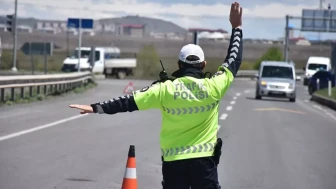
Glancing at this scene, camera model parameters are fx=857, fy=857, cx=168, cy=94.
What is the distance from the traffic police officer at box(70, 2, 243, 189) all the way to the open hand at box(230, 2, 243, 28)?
1.57 ft

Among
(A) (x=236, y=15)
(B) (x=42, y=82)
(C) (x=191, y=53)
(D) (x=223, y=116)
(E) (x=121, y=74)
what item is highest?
(A) (x=236, y=15)

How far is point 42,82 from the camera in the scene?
28359 millimetres

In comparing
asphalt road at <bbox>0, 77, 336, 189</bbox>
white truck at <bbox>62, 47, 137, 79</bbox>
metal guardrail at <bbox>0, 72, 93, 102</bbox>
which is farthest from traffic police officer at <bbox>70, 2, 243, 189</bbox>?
white truck at <bbox>62, 47, 137, 79</bbox>

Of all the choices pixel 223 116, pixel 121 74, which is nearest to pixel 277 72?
pixel 223 116

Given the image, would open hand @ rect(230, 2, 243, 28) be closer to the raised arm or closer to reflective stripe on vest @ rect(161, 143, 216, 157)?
the raised arm

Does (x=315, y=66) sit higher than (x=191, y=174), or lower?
lower

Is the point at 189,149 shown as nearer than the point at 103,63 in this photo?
Yes

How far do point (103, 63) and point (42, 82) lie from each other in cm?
3395

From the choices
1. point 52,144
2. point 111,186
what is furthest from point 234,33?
point 52,144

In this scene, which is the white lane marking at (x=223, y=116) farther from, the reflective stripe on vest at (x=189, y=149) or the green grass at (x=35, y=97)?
the reflective stripe on vest at (x=189, y=149)

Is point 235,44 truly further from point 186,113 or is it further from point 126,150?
point 126,150

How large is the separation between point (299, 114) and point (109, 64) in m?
37.8

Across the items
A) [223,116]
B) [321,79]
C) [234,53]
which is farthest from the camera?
[321,79]

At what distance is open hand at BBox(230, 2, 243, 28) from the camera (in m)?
6.45
